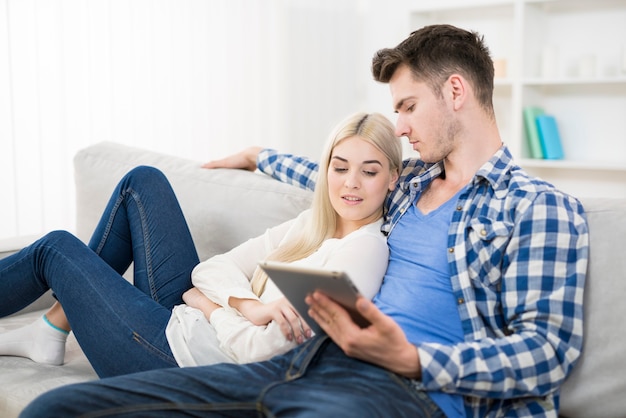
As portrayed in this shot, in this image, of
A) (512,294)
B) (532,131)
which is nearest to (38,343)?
(512,294)

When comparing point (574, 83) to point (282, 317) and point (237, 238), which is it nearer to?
point (237, 238)

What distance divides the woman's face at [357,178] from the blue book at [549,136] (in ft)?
8.07

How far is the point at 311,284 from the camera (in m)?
1.32

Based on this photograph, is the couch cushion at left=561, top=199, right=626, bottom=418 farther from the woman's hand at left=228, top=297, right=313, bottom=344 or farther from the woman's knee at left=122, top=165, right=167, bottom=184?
the woman's knee at left=122, top=165, right=167, bottom=184

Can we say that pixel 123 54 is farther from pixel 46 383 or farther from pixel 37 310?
pixel 46 383

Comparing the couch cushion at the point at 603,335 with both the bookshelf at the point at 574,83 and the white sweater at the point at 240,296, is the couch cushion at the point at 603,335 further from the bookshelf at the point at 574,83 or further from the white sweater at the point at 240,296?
the bookshelf at the point at 574,83

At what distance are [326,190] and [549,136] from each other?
253 centimetres

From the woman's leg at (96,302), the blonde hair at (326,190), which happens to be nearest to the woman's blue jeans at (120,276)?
the woman's leg at (96,302)

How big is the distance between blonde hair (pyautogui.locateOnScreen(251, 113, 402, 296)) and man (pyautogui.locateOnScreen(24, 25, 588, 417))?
8 cm

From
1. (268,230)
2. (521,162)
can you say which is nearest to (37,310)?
(268,230)

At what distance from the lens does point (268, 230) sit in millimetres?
1956

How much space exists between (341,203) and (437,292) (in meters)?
0.36

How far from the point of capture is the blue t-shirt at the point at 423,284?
1536mm

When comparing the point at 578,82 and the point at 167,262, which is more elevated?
the point at 578,82
